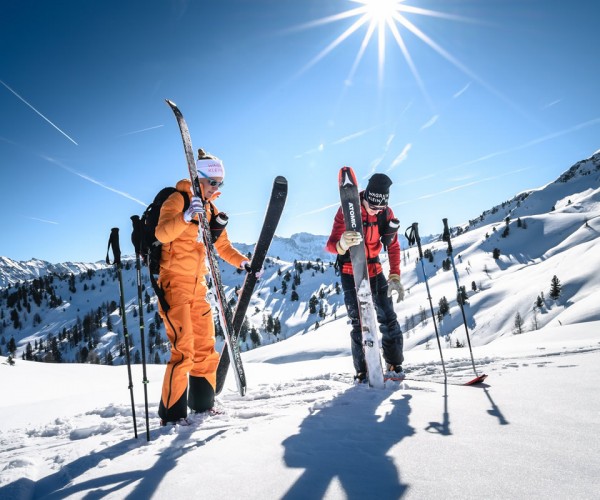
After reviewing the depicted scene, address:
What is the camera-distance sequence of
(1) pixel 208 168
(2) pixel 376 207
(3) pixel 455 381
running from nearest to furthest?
(3) pixel 455 381 → (1) pixel 208 168 → (2) pixel 376 207

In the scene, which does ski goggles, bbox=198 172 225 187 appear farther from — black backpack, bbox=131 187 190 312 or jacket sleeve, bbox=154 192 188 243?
jacket sleeve, bbox=154 192 188 243

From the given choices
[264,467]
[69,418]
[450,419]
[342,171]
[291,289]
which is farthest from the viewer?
[291,289]

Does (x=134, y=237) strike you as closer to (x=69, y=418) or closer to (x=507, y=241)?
(x=69, y=418)

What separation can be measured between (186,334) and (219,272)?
140cm

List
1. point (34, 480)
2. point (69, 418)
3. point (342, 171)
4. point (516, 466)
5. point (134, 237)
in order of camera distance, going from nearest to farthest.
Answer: point (516, 466) < point (34, 480) < point (134, 237) < point (69, 418) < point (342, 171)

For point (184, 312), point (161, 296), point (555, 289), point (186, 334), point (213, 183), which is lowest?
point (555, 289)

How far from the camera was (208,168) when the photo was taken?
4891mm

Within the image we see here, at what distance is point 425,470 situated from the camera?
1.89 meters

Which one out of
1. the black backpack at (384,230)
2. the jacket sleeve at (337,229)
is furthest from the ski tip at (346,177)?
the black backpack at (384,230)

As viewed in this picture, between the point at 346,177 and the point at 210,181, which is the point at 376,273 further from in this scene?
the point at 210,181

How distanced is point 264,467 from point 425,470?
39.0 inches

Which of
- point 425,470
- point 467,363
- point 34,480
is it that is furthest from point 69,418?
point 467,363

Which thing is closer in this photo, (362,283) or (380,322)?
(362,283)

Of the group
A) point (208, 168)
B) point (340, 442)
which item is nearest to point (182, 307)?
point (208, 168)
